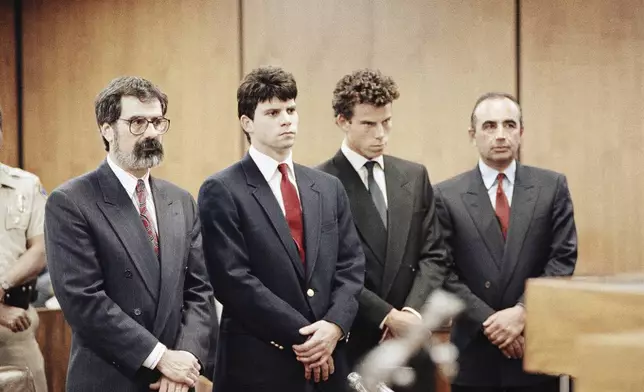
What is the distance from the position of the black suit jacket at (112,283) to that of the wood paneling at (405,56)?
7.34ft

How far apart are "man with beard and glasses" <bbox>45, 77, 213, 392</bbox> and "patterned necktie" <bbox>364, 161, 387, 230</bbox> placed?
0.69 m

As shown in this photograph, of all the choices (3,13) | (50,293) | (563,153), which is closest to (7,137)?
(3,13)

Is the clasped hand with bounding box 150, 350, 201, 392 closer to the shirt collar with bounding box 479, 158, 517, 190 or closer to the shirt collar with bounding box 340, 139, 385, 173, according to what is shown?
the shirt collar with bounding box 340, 139, 385, 173

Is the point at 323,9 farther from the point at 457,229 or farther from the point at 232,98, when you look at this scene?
the point at 457,229

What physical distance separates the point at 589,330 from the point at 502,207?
2.08 meters

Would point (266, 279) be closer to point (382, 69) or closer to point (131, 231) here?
point (131, 231)

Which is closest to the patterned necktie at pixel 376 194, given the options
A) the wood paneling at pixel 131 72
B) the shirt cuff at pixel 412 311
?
the shirt cuff at pixel 412 311

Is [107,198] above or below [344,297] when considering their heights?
above

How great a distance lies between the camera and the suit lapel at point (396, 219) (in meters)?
2.99

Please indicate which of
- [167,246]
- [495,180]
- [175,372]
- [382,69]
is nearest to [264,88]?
[167,246]

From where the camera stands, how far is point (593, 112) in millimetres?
4477

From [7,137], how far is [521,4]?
9.46 feet

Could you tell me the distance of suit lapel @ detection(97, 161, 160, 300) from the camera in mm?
2449

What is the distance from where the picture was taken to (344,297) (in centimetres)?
270
